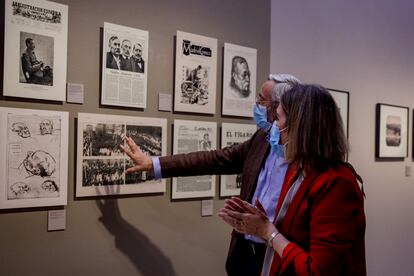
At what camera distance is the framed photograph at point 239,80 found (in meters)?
2.44

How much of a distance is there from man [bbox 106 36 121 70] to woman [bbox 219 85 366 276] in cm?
98

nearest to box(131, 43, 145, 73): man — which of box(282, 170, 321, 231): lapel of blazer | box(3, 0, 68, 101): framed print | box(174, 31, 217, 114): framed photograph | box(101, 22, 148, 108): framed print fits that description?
box(101, 22, 148, 108): framed print

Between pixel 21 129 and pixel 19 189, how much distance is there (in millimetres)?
276

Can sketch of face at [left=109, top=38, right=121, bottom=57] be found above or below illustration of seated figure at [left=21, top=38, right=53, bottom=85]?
above

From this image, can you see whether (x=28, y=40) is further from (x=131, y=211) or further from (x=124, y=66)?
(x=131, y=211)

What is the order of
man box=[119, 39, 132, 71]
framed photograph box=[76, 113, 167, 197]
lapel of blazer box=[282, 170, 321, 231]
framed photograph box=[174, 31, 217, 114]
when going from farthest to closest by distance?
1. framed photograph box=[174, 31, 217, 114]
2. man box=[119, 39, 132, 71]
3. framed photograph box=[76, 113, 167, 197]
4. lapel of blazer box=[282, 170, 321, 231]

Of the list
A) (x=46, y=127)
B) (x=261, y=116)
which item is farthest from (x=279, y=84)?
(x=46, y=127)

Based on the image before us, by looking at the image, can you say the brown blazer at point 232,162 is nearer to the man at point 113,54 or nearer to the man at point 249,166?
the man at point 249,166

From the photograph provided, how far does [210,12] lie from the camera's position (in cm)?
238

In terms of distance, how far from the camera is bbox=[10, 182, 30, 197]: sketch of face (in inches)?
68.4

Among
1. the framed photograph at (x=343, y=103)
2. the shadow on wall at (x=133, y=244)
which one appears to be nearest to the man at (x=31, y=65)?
the shadow on wall at (x=133, y=244)

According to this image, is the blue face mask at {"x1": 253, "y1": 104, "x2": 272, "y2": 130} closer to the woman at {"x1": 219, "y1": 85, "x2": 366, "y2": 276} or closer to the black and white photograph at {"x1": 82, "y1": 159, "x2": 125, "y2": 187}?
the woman at {"x1": 219, "y1": 85, "x2": 366, "y2": 276}

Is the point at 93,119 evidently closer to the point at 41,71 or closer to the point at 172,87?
the point at 41,71

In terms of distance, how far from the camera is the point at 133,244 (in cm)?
209
